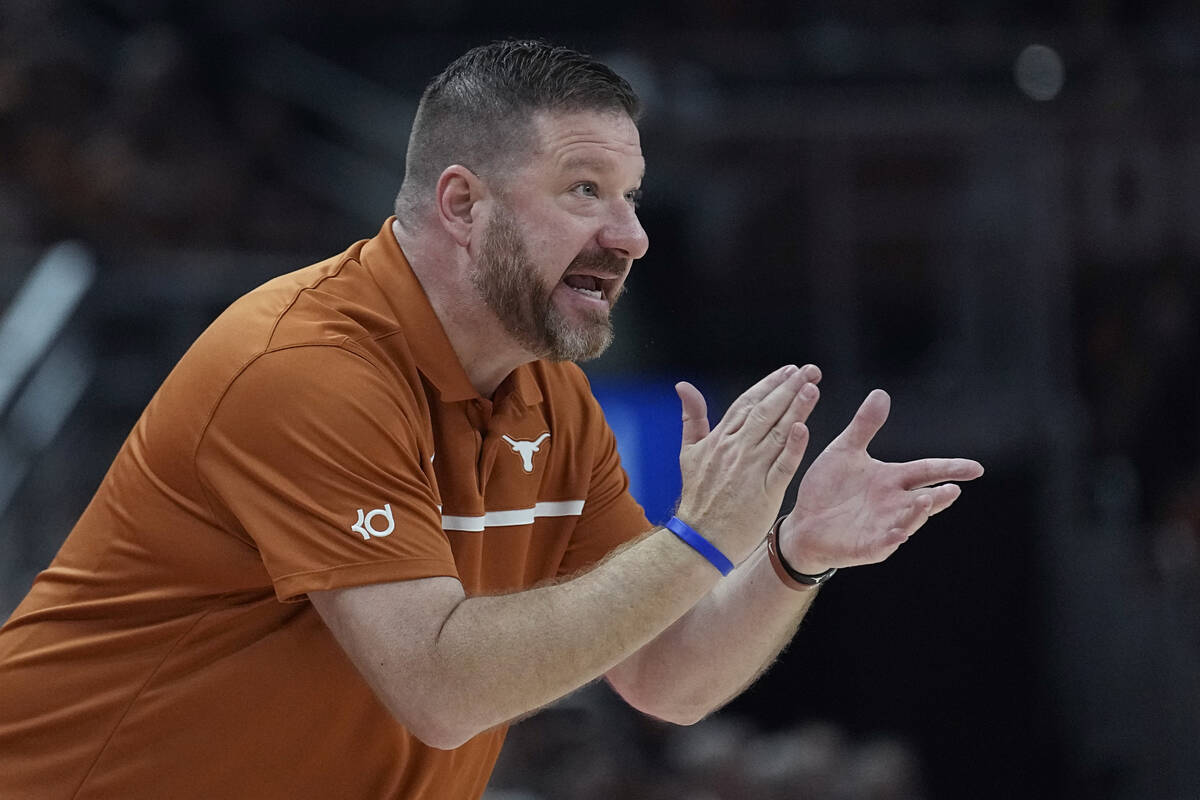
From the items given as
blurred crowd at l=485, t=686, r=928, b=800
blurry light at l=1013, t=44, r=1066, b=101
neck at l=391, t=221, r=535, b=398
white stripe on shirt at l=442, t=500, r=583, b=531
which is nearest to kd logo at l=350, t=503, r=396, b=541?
white stripe on shirt at l=442, t=500, r=583, b=531

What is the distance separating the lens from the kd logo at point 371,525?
8.24 ft

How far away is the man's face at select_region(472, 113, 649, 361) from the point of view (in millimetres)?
2910

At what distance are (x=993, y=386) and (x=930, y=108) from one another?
1.56 meters

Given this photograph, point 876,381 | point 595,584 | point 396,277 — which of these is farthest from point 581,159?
point 876,381

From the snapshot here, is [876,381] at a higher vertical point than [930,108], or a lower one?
lower

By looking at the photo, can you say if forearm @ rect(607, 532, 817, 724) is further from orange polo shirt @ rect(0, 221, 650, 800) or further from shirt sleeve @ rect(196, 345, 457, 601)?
shirt sleeve @ rect(196, 345, 457, 601)

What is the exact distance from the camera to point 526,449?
308 cm

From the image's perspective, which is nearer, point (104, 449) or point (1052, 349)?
point (104, 449)

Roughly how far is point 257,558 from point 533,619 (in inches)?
19.9

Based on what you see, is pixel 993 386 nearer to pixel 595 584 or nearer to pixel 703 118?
pixel 703 118

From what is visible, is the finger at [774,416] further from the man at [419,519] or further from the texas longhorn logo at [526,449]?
the texas longhorn logo at [526,449]

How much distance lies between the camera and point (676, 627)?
3.28 meters

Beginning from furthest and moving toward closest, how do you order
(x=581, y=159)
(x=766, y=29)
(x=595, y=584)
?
1. (x=766, y=29)
2. (x=581, y=159)
3. (x=595, y=584)

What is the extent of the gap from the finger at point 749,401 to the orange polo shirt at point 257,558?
0.50 meters
